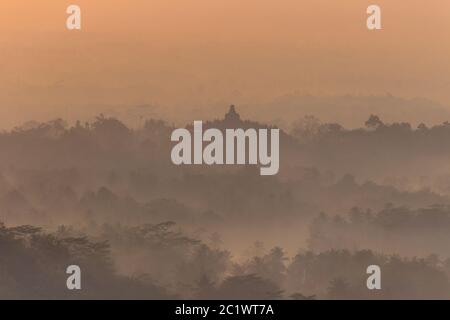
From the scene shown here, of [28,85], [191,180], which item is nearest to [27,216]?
[28,85]

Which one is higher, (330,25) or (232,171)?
(330,25)

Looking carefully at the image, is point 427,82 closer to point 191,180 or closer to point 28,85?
point 191,180

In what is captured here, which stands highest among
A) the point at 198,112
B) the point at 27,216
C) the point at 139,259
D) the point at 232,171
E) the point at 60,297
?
the point at 198,112

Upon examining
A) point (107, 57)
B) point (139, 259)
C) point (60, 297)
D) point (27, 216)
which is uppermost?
point (107, 57)

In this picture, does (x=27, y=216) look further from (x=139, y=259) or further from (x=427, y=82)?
(x=427, y=82)

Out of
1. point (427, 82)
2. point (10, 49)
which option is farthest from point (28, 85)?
point (427, 82)

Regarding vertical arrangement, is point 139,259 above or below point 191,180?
below
